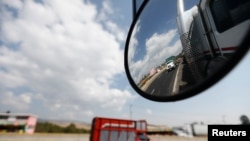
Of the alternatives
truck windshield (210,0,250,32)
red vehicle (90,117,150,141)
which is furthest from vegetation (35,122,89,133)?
truck windshield (210,0,250,32)

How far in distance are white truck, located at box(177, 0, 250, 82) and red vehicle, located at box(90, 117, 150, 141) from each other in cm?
657

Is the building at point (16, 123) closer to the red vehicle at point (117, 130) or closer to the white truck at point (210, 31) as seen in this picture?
the red vehicle at point (117, 130)

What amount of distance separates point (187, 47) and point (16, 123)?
43213 mm

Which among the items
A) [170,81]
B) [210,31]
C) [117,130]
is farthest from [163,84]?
[117,130]

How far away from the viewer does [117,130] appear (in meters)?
7.91

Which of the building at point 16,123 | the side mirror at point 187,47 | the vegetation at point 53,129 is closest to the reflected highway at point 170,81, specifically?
the side mirror at point 187,47

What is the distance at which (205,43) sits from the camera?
100 centimetres

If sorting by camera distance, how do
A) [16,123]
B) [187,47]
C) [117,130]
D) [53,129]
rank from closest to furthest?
[187,47], [117,130], [16,123], [53,129]

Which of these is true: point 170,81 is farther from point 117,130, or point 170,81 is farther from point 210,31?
point 117,130

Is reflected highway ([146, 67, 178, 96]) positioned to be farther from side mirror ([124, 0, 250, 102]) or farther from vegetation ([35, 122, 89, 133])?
vegetation ([35, 122, 89, 133])

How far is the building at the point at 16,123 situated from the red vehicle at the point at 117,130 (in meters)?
34.2

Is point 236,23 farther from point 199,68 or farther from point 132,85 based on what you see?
point 132,85

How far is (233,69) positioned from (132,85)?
77 centimetres

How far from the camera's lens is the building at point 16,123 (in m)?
38.0
